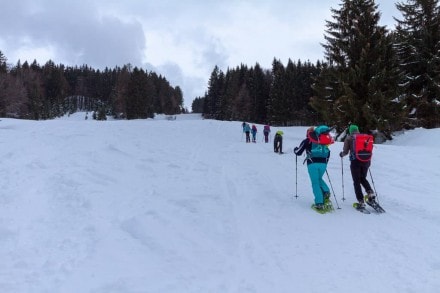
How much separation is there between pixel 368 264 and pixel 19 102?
83.4 metres

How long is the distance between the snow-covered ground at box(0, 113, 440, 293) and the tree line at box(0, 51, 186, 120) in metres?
70.0

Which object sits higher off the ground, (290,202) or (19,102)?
(19,102)

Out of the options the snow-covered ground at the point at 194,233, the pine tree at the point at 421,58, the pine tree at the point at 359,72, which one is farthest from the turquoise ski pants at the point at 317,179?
the pine tree at the point at 421,58

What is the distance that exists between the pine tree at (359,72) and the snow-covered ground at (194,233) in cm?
1514

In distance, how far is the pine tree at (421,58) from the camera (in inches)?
1153

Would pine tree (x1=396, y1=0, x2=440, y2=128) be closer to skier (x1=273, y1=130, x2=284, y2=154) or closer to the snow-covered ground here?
skier (x1=273, y1=130, x2=284, y2=154)

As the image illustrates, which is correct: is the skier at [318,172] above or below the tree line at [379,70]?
below

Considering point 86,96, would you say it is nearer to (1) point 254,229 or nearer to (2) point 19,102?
(2) point 19,102

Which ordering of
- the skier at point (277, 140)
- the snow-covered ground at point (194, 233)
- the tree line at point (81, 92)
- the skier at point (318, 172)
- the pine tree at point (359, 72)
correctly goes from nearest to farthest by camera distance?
the snow-covered ground at point (194, 233), the skier at point (318, 172), the skier at point (277, 140), the pine tree at point (359, 72), the tree line at point (81, 92)

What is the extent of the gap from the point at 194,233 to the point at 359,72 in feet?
79.9

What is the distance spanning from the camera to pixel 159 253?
19.5ft

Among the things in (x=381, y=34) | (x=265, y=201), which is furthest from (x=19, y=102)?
(x=265, y=201)

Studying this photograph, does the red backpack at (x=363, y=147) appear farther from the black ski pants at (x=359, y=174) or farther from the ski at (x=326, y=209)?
the ski at (x=326, y=209)

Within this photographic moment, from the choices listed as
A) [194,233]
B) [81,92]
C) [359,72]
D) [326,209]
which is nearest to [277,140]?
[359,72]
